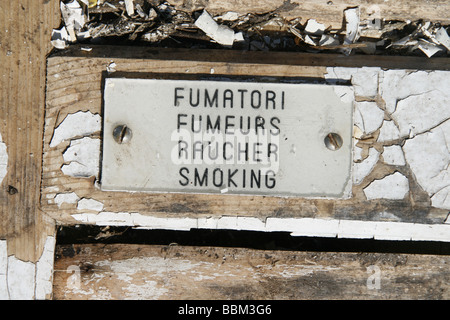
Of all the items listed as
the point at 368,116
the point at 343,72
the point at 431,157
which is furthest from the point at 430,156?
the point at 343,72

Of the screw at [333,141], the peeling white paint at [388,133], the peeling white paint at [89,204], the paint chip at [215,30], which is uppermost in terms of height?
the paint chip at [215,30]

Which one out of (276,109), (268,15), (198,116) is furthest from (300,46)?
(198,116)

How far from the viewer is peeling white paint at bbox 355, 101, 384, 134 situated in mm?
1213

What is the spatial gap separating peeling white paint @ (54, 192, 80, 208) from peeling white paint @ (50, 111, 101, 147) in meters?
0.17

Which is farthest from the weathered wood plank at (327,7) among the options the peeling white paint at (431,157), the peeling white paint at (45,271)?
the peeling white paint at (45,271)

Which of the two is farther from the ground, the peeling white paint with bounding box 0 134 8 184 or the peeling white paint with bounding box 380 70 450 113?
the peeling white paint with bounding box 380 70 450 113

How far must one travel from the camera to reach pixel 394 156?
1214 millimetres

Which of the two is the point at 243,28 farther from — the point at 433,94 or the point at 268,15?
the point at 433,94

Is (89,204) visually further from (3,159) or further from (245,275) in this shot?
(245,275)

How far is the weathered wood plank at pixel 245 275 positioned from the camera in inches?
51.2

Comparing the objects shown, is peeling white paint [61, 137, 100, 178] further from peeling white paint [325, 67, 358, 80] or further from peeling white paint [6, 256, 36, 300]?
peeling white paint [325, 67, 358, 80]

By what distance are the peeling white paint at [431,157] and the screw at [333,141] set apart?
235 millimetres

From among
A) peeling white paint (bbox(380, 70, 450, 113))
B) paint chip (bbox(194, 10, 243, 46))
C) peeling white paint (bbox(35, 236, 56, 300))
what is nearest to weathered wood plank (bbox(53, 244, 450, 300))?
peeling white paint (bbox(35, 236, 56, 300))

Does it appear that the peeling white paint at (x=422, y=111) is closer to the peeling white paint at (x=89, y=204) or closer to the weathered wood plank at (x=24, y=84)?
the peeling white paint at (x=89, y=204)
